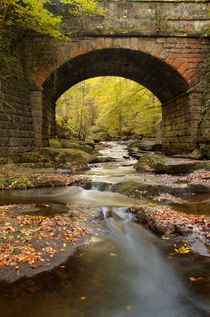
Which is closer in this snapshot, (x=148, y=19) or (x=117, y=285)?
(x=117, y=285)

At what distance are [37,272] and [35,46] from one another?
8.83 m

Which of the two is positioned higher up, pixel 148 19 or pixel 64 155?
pixel 148 19

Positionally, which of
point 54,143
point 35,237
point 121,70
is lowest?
point 35,237

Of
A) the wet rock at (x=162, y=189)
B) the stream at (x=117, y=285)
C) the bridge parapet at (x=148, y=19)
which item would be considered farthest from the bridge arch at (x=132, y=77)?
the stream at (x=117, y=285)

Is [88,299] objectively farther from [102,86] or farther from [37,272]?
[102,86]

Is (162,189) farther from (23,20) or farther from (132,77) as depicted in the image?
(132,77)

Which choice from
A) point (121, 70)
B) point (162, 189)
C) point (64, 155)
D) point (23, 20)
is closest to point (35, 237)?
point (162, 189)

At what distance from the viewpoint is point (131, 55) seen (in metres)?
8.77

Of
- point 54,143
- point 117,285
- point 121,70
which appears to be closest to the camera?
point 117,285

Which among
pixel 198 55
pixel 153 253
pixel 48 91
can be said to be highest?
pixel 198 55

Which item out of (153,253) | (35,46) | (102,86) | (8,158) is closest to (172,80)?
(102,86)

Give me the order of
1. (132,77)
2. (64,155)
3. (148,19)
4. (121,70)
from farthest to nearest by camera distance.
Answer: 1. (132,77)
2. (121,70)
3. (64,155)
4. (148,19)

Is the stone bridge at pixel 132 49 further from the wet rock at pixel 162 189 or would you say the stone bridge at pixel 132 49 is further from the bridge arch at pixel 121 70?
the wet rock at pixel 162 189

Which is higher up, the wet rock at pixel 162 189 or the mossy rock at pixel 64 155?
the mossy rock at pixel 64 155
